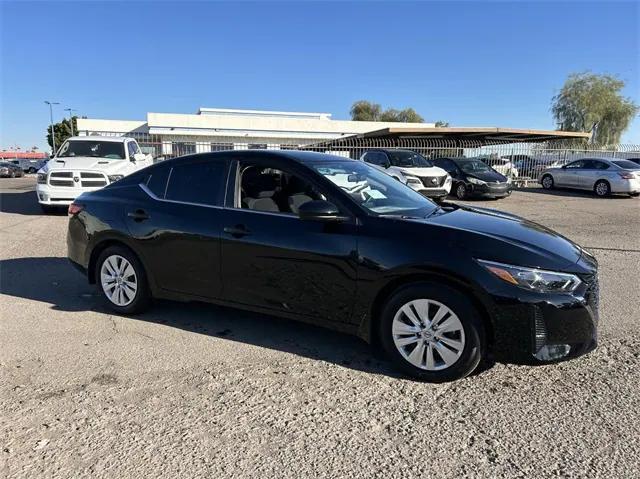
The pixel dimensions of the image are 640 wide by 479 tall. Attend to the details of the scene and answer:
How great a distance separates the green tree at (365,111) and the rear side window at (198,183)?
281ft

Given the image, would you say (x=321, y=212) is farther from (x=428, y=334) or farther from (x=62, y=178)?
(x=62, y=178)

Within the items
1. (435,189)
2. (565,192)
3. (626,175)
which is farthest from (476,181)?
(565,192)

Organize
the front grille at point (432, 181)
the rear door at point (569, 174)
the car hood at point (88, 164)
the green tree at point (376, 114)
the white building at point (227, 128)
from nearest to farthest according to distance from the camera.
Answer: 1. the car hood at point (88, 164)
2. the front grille at point (432, 181)
3. the rear door at point (569, 174)
4. the white building at point (227, 128)
5. the green tree at point (376, 114)

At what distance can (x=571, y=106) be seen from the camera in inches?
2156

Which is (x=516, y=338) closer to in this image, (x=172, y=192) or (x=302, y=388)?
(x=302, y=388)

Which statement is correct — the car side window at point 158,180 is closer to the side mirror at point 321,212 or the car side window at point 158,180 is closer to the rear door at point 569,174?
the side mirror at point 321,212

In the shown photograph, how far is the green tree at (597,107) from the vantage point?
174 feet

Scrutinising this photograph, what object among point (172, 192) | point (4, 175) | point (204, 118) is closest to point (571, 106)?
point (204, 118)

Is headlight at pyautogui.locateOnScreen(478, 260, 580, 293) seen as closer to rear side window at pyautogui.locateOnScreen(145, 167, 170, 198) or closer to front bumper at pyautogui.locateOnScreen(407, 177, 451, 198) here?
rear side window at pyautogui.locateOnScreen(145, 167, 170, 198)

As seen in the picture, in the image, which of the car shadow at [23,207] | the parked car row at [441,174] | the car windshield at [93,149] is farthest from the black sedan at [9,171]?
the parked car row at [441,174]

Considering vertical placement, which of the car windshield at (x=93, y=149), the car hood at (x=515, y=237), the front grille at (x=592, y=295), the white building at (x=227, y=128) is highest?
the white building at (x=227, y=128)

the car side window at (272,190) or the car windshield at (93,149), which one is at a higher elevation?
the car windshield at (93,149)

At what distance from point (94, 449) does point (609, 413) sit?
3.05 meters

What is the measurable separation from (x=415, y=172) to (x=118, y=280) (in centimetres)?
1158
